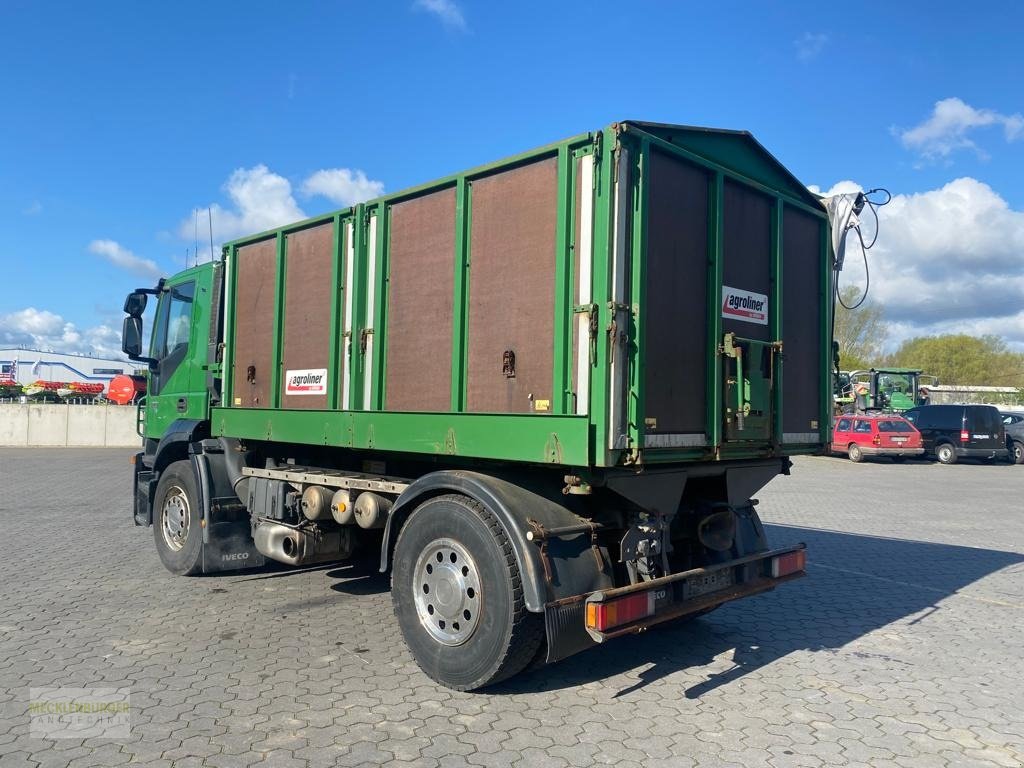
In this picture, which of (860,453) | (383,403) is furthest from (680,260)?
(860,453)

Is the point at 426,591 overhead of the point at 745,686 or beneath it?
overhead

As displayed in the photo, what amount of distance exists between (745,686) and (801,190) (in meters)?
3.52

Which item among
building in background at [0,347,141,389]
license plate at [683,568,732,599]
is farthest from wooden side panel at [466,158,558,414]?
building in background at [0,347,141,389]

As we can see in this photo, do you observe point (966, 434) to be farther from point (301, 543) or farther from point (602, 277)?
point (602, 277)

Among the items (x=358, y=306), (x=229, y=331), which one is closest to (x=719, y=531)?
(x=358, y=306)

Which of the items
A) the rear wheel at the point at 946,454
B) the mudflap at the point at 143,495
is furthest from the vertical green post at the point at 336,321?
the rear wheel at the point at 946,454

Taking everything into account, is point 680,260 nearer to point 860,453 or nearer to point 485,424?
point 485,424

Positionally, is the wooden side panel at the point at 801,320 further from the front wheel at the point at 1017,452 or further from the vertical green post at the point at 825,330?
the front wheel at the point at 1017,452

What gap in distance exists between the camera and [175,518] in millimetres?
7320

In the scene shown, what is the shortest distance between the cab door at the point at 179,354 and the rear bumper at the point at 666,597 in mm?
4771

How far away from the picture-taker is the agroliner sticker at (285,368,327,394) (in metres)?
5.87

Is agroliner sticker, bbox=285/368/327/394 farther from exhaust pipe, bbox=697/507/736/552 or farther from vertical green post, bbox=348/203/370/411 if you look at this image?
exhaust pipe, bbox=697/507/736/552

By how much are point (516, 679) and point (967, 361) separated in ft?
213

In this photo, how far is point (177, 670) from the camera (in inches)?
183
